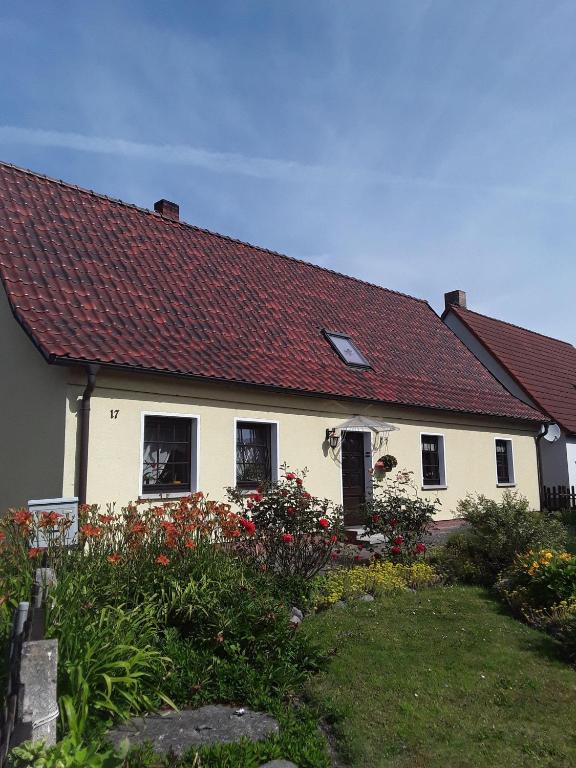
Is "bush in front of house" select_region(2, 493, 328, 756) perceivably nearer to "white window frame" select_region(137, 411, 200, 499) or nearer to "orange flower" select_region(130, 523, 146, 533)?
"orange flower" select_region(130, 523, 146, 533)

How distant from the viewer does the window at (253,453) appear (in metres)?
11.0

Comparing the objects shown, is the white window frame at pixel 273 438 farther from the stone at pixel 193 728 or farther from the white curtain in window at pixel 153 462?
the stone at pixel 193 728

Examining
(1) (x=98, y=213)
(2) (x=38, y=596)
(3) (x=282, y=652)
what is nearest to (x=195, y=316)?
(1) (x=98, y=213)

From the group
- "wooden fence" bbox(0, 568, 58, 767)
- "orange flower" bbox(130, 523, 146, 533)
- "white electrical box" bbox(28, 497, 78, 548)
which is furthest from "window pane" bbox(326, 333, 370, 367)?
"wooden fence" bbox(0, 568, 58, 767)

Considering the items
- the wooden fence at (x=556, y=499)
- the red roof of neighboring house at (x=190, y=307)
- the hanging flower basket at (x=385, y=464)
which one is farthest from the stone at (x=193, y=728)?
the wooden fence at (x=556, y=499)

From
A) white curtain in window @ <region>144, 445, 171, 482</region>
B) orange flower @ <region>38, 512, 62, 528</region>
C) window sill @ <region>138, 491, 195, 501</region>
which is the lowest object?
orange flower @ <region>38, 512, 62, 528</region>

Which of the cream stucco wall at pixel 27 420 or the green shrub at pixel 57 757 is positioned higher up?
the cream stucco wall at pixel 27 420

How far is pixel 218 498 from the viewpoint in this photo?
34.1ft

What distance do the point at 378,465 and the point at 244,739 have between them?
9.67 metres

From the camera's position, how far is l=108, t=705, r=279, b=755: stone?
3.94m

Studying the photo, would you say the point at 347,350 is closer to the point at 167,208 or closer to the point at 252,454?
the point at 252,454

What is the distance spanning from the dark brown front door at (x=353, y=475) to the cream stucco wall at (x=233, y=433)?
531 millimetres

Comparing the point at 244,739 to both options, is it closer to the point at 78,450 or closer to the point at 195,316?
the point at 78,450

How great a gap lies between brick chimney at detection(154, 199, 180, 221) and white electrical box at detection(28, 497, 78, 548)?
34.2 ft
